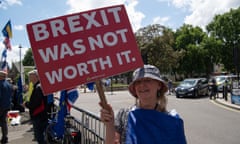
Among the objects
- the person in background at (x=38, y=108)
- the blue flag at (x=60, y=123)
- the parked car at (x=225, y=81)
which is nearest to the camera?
the blue flag at (x=60, y=123)

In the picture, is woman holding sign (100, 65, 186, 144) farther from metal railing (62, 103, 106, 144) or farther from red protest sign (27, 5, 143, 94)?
metal railing (62, 103, 106, 144)

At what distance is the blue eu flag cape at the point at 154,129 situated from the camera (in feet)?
6.51

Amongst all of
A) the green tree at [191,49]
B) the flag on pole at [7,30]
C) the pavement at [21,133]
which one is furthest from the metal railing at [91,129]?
the green tree at [191,49]

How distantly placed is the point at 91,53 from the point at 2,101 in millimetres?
5420

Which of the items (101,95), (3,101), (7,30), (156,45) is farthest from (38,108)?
(156,45)

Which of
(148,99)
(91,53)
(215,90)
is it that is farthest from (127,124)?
(215,90)

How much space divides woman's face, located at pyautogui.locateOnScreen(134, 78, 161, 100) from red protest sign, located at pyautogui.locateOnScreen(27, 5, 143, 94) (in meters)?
0.14

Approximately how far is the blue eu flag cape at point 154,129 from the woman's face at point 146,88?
0.14m

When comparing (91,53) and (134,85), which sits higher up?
(91,53)

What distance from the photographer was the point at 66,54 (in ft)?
7.12

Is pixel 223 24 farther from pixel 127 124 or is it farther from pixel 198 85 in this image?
pixel 127 124

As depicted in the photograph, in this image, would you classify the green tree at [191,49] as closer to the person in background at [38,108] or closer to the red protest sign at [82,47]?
the person in background at [38,108]

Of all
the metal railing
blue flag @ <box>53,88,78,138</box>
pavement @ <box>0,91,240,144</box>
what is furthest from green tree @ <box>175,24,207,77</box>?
the metal railing

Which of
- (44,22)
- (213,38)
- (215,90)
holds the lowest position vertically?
(215,90)
